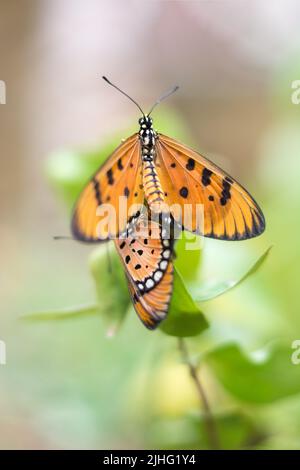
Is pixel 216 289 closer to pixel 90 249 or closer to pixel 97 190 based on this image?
pixel 97 190

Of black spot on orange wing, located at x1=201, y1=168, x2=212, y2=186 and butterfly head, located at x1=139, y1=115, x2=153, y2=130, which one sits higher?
butterfly head, located at x1=139, y1=115, x2=153, y2=130

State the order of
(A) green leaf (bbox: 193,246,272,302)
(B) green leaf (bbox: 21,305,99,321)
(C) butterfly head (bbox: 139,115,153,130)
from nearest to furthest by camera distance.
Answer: (A) green leaf (bbox: 193,246,272,302), (B) green leaf (bbox: 21,305,99,321), (C) butterfly head (bbox: 139,115,153,130)

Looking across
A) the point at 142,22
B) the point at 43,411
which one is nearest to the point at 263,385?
the point at 43,411

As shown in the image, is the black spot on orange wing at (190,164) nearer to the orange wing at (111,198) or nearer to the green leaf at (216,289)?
the orange wing at (111,198)

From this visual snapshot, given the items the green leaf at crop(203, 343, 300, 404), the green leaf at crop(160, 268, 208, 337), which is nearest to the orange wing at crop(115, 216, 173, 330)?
the green leaf at crop(160, 268, 208, 337)

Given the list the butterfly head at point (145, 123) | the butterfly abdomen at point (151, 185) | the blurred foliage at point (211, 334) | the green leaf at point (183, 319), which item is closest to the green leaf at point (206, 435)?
the blurred foliage at point (211, 334)

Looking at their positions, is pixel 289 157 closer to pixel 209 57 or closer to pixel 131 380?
pixel 131 380

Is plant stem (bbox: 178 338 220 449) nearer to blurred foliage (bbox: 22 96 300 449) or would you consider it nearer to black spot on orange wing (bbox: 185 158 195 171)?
blurred foliage (bbox: 22 96 300 449)
